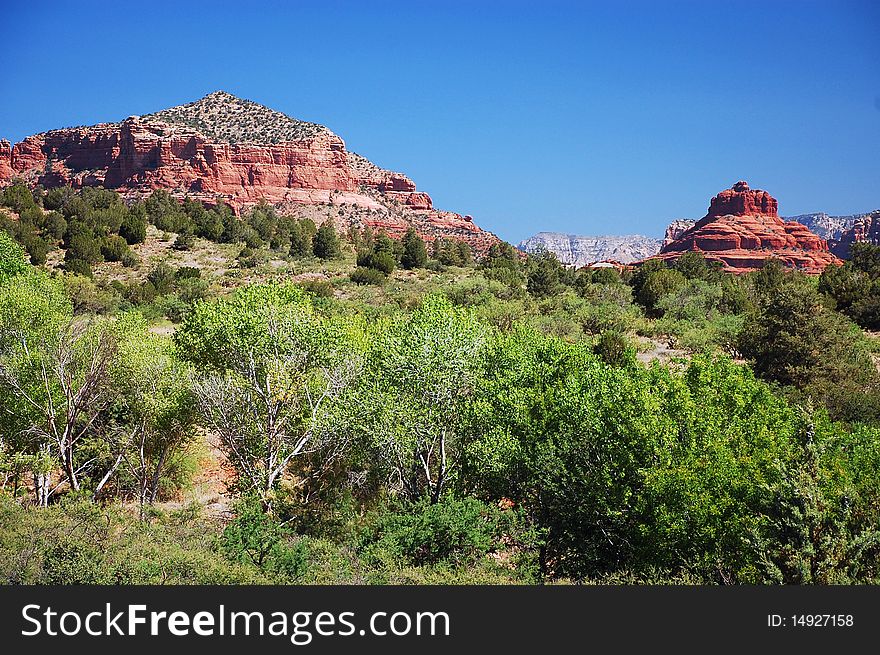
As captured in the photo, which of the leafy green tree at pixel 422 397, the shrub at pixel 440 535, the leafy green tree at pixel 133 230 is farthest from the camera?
the leafy green tree at pixel 133 230

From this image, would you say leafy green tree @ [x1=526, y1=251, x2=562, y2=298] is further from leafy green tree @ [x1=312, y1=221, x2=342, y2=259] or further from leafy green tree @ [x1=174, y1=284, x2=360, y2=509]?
leafy green tree @ [x1=174, y1=284, x2=360, y2=509]

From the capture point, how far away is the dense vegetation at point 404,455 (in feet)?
→ 37.7

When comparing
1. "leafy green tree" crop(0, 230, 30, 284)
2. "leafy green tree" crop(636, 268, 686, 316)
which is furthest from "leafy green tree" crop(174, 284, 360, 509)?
"leafy green tree" crop(636, 268, 686, 316)

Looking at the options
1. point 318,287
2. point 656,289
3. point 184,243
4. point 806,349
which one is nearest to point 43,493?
point 806,349

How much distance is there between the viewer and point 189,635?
27.3 ft

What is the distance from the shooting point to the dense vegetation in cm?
1150

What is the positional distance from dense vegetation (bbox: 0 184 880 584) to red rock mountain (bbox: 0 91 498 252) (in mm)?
107588

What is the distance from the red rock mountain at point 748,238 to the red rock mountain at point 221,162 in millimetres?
42817

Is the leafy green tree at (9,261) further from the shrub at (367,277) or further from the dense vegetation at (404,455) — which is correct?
the shrub at (367,277)

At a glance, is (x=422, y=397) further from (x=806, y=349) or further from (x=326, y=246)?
(x=326, y=246)

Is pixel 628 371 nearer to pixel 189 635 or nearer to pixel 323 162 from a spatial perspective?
pixel 189 635

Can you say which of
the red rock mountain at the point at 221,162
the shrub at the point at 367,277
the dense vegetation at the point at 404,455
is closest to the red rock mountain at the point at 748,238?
the red rock mountain at the point at 221,162

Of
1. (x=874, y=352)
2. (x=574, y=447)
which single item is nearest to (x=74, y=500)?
(x=574, y=447)

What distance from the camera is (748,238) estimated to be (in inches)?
5290
